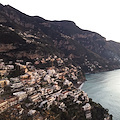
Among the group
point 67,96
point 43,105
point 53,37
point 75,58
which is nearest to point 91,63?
point 75,58

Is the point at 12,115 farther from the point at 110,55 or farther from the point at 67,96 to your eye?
the point at 110,55

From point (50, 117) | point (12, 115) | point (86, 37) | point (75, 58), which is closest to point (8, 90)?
point (12, 115)

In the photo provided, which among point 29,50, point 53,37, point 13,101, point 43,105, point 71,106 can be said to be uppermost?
point 53,37

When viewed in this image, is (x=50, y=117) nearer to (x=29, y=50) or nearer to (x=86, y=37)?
(x=29, y=50)

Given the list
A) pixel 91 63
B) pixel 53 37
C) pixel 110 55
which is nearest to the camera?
pixel 91 63

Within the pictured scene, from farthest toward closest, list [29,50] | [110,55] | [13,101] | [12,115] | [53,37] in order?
[110,55] < [53,37] < [29,50] < [13,101] < [12,115]

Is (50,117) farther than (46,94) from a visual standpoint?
No

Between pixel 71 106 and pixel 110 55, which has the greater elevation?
pixel 110 55
